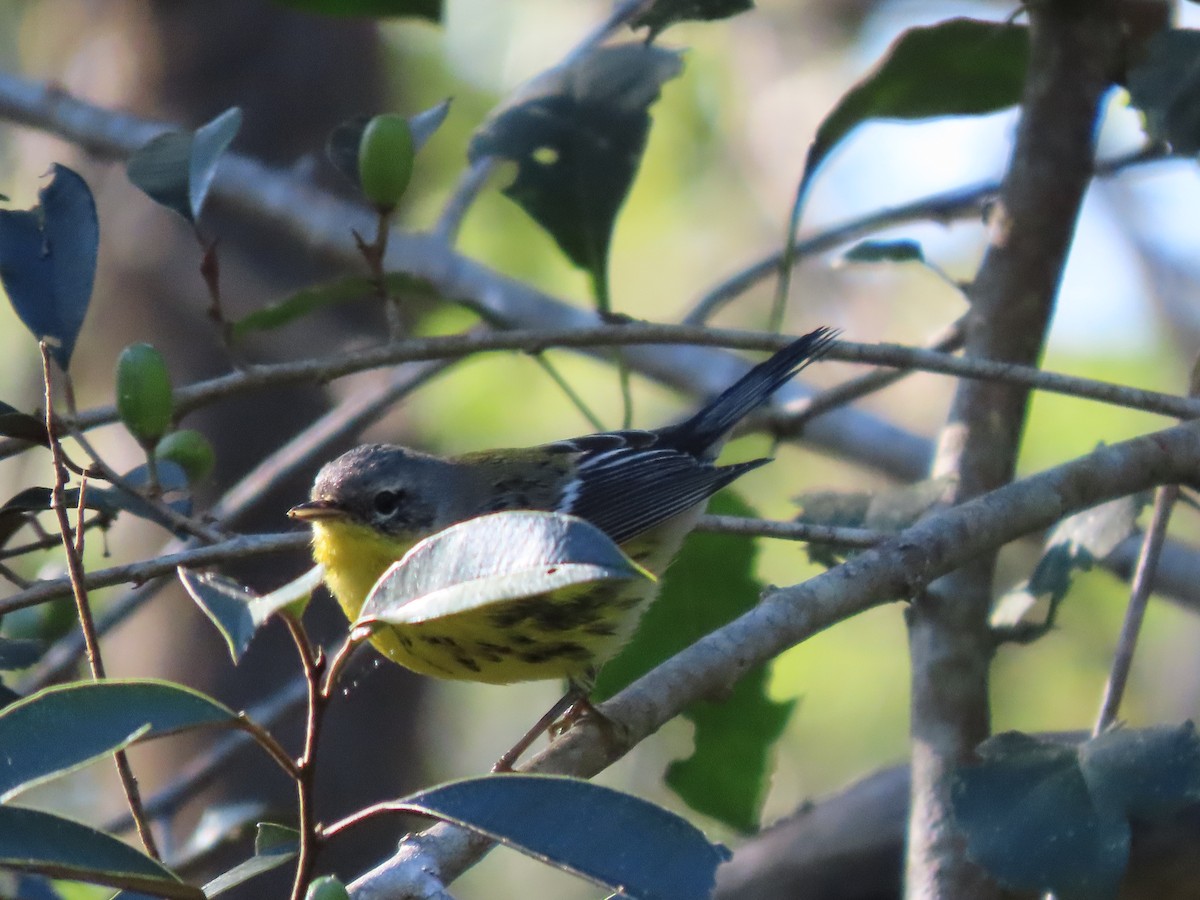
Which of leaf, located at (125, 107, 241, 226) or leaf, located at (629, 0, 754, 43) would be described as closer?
leaf, located at (125, 107, 241, 226)

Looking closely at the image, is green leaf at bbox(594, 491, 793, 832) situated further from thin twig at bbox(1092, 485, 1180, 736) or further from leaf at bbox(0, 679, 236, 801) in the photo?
leaf at bbox(0, 679, 236, 801)

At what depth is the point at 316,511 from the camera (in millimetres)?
2432

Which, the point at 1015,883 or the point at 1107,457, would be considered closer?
the point at 1015,883

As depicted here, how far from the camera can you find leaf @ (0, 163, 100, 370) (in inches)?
76.3

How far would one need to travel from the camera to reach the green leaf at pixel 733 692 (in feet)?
9.27

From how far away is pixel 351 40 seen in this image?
19.3ft

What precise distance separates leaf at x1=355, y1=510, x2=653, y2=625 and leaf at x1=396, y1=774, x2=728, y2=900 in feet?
0.68

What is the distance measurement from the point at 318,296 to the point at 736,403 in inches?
40.1

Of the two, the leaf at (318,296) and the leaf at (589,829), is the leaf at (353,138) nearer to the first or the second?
the leaf at (318,296)

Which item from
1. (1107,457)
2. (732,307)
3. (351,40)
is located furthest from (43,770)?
(732,307)

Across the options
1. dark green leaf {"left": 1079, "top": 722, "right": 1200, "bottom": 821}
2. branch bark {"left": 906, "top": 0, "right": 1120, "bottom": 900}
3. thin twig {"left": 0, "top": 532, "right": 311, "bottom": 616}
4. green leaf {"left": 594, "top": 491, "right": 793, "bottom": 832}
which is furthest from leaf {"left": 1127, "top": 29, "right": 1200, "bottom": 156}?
thin twig {"left": 0, "top": 532, "right": 311, "bottom": 616}

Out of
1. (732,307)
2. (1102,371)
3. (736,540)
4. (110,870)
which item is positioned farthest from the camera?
(732,307)

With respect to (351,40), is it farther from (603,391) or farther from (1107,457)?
(1107,457)

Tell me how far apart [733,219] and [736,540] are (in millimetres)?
6178
